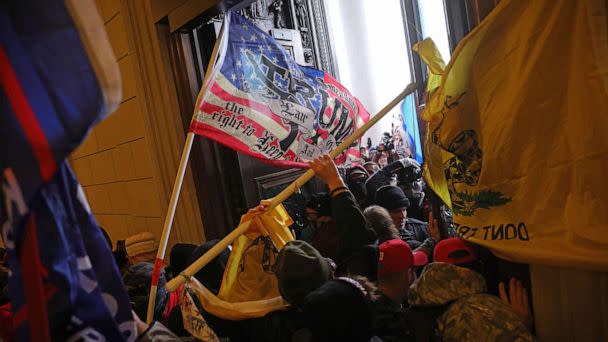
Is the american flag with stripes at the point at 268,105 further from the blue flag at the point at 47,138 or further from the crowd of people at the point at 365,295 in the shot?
the blue flag at the point at 47,138

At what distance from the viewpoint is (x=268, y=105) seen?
2.61 metres

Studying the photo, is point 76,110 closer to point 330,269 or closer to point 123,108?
point 330,269

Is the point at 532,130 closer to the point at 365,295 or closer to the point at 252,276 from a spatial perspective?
the point at 365,295

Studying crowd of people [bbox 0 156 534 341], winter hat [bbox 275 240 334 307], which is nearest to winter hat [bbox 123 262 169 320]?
crowd of people [bbox 0 156 534 341]

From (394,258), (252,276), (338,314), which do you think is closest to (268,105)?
(252,276)

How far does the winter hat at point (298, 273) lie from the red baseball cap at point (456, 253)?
54cm

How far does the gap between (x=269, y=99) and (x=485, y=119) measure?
1.52 metres

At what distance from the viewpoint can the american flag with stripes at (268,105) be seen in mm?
2434

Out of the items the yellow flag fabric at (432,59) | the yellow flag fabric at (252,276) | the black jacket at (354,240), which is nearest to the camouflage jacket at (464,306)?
the black jacket at (354,240)

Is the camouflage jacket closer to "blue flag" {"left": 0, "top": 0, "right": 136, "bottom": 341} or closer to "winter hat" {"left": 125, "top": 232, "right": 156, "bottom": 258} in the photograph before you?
"blue flag" {"left": 0, "top": 0, "right": 136, "bottom": 341}

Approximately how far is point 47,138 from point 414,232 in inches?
102

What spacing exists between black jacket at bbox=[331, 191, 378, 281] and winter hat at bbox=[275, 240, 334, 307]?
12.6 inches

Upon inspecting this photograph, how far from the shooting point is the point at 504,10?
52.3 inches

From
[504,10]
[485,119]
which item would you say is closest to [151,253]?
[485,119]
